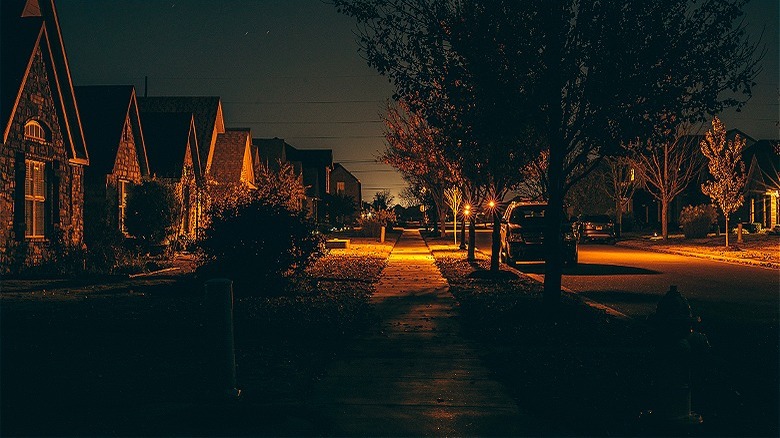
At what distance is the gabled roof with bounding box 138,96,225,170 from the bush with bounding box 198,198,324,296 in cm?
2675

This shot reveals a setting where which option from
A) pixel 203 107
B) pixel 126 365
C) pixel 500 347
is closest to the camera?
pixel 126 365

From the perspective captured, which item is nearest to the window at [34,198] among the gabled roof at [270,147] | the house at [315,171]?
the gabled roof at [270,147]

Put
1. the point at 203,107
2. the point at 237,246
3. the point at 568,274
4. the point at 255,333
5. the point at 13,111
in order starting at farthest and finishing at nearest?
the point at 203,107 → the point at 568,274 → the point at 13,111 → the point at 237,246 → the point at 255,333

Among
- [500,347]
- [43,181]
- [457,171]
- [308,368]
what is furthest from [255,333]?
[457,171]

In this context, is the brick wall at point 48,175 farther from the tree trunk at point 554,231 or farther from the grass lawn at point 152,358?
the tree trunk at point 554,231

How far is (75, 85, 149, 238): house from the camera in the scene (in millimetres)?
28203

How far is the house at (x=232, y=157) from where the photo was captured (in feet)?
145

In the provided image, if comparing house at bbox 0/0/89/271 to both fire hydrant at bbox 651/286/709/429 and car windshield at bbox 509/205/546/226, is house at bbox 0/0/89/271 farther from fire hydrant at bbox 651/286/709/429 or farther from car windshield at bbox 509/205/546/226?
fire hydrant at bbox 651/286/709/429

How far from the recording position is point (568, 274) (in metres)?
24.3

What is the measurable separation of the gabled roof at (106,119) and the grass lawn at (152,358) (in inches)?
499

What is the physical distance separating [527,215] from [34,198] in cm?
1438

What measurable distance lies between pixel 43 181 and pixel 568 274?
48.0 feet

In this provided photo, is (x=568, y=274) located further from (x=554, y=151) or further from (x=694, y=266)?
(x=554, y=151)

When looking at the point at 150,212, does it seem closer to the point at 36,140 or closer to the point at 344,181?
the point at 36,140
